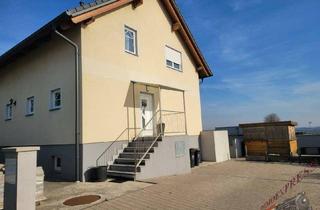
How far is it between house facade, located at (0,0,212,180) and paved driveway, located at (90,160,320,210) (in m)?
1.90

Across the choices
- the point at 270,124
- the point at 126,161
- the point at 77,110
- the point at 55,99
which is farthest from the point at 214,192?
the point at 270,124

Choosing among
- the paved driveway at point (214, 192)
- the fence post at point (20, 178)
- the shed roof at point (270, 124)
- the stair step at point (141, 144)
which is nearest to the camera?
the fence post at point (20, 178)

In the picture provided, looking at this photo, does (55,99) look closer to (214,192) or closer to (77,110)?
(77,110)

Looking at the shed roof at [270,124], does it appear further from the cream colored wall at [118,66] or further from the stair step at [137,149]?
the stair step at [137,149]

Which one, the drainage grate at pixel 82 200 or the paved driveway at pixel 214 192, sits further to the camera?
the drainage grate at pixel 82 200

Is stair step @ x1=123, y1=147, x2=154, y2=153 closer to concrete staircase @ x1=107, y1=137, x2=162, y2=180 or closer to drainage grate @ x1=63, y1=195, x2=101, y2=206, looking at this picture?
concrete staircase @ x1=107, y1=137, x2=162, y2=180

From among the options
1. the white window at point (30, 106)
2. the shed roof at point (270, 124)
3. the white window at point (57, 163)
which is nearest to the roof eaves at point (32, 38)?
the white window at point (30, 106)

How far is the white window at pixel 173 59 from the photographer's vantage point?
16062 mm

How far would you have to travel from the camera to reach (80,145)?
1012 centimetres

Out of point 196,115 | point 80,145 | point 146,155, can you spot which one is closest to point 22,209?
point 80,145

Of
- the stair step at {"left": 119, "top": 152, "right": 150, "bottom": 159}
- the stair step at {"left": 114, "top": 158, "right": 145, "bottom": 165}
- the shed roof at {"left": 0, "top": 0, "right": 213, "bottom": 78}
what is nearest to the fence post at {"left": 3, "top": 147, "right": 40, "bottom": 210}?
the stair step at {"left": 114, "top": 158, "right": 145, "bottom": 165}

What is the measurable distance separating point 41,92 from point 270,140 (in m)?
13.6

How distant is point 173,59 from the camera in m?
16.5

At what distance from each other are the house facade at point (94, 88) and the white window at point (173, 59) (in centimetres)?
10
